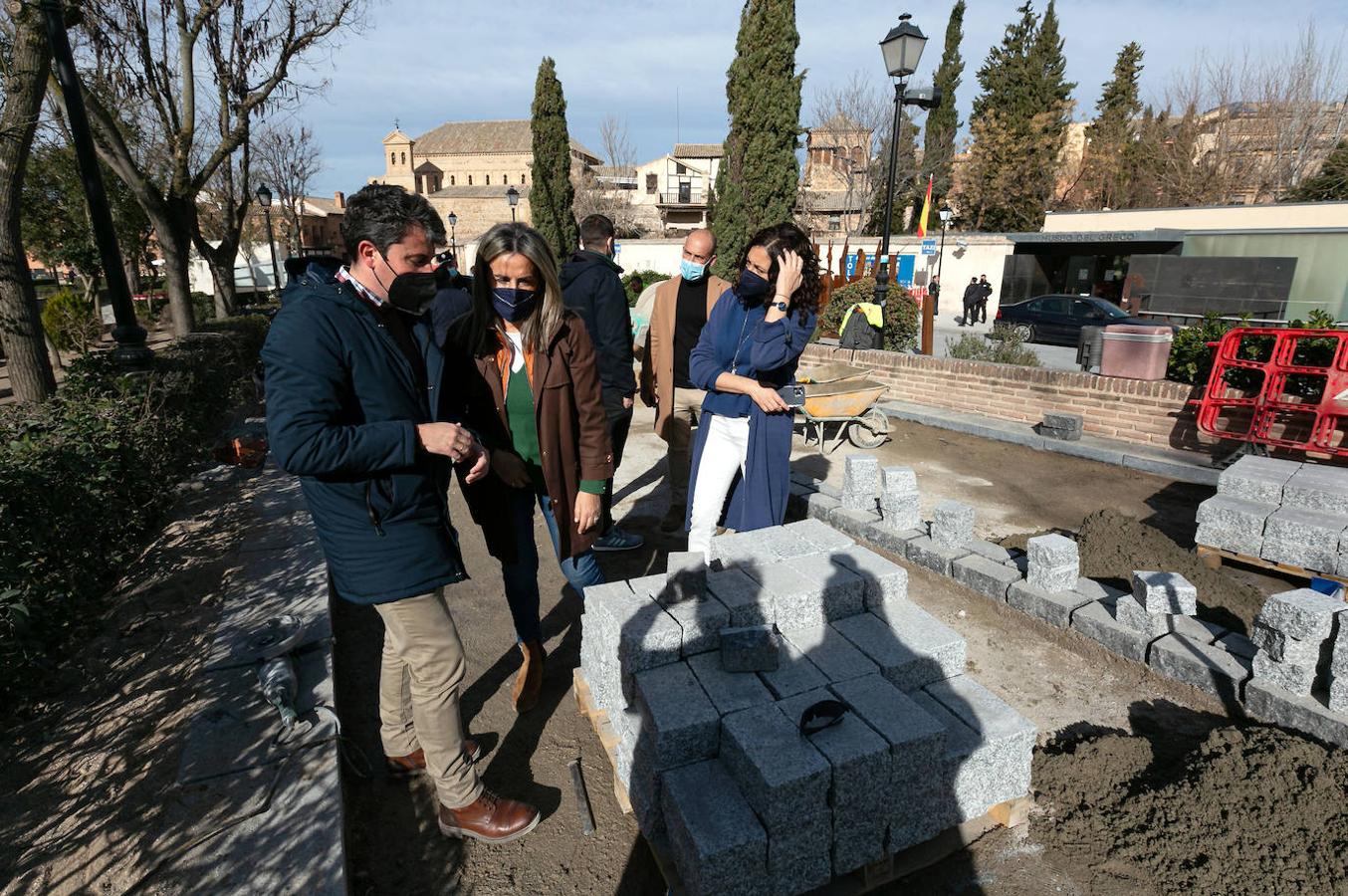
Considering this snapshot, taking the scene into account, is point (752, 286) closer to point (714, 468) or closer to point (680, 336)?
point (714, 468)

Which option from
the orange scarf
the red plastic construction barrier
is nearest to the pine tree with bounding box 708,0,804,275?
the red plastic construction barrier

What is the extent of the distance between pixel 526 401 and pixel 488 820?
63.1 inches

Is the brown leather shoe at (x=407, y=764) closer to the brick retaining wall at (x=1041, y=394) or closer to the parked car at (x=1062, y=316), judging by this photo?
the brick retaining wall at (x=1041, y=394)

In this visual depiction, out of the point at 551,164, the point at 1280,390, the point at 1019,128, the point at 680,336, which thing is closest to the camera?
the point at 680,336

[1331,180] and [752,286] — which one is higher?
[1331,180]

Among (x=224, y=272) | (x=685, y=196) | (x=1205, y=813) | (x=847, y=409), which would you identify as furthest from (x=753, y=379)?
(x=685, y=196)

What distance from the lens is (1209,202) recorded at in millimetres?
27875

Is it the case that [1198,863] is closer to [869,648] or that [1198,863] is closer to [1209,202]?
[869,648]

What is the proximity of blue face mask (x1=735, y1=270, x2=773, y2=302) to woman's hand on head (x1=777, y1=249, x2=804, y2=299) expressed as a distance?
3.6 inches

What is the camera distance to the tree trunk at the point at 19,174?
593 cm

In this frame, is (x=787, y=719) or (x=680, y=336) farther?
(x=680, y=336)

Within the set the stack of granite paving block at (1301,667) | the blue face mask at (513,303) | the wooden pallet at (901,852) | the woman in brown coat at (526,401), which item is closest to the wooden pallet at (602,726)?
the wooden pallet at (901,852)

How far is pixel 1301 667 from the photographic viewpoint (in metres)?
2.90

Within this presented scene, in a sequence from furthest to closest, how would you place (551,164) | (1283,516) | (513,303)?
(551,164)
(1283,516)
(513,303)
